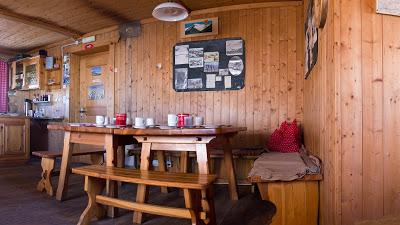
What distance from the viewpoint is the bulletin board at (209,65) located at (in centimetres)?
399

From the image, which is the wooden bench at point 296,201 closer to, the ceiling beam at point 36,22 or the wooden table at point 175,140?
the wooden table at point 175,140

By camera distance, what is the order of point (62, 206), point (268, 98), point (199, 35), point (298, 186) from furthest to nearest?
point (199, 35)
point (268, 98)
point (62, 206)
point (298, 186)

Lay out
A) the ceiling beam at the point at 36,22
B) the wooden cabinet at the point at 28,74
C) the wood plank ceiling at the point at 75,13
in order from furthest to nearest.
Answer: the wooden cabinet at the point at 28,74 → the ceiling beam at the point at 36,22 → the wood plank ceiling at the point at 75,13

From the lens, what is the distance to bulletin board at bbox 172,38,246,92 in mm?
3994

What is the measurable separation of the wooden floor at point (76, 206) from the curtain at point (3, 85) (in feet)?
12.2

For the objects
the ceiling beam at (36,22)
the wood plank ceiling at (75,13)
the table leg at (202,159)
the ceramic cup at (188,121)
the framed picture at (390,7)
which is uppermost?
the wood plank ceiling at (75,13)

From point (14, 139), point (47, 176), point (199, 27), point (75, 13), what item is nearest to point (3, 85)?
point (14, 139)

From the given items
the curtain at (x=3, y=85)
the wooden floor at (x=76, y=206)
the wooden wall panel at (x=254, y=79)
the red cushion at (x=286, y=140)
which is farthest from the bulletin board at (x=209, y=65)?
the curtain at (x=3, y=85)

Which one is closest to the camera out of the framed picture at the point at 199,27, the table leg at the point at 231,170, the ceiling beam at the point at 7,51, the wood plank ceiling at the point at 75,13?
the table leg at the point at 231,170

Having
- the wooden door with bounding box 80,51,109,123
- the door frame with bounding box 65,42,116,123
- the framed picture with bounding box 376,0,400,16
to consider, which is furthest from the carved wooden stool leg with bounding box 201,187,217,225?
the door frame with bounding box 65,42,116,123

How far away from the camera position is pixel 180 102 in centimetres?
432

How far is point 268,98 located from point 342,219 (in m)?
2.40

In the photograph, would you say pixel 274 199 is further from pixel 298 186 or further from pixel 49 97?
pixel 49 97

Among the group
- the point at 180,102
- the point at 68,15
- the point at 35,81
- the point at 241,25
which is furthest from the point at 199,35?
the point at 35,81
